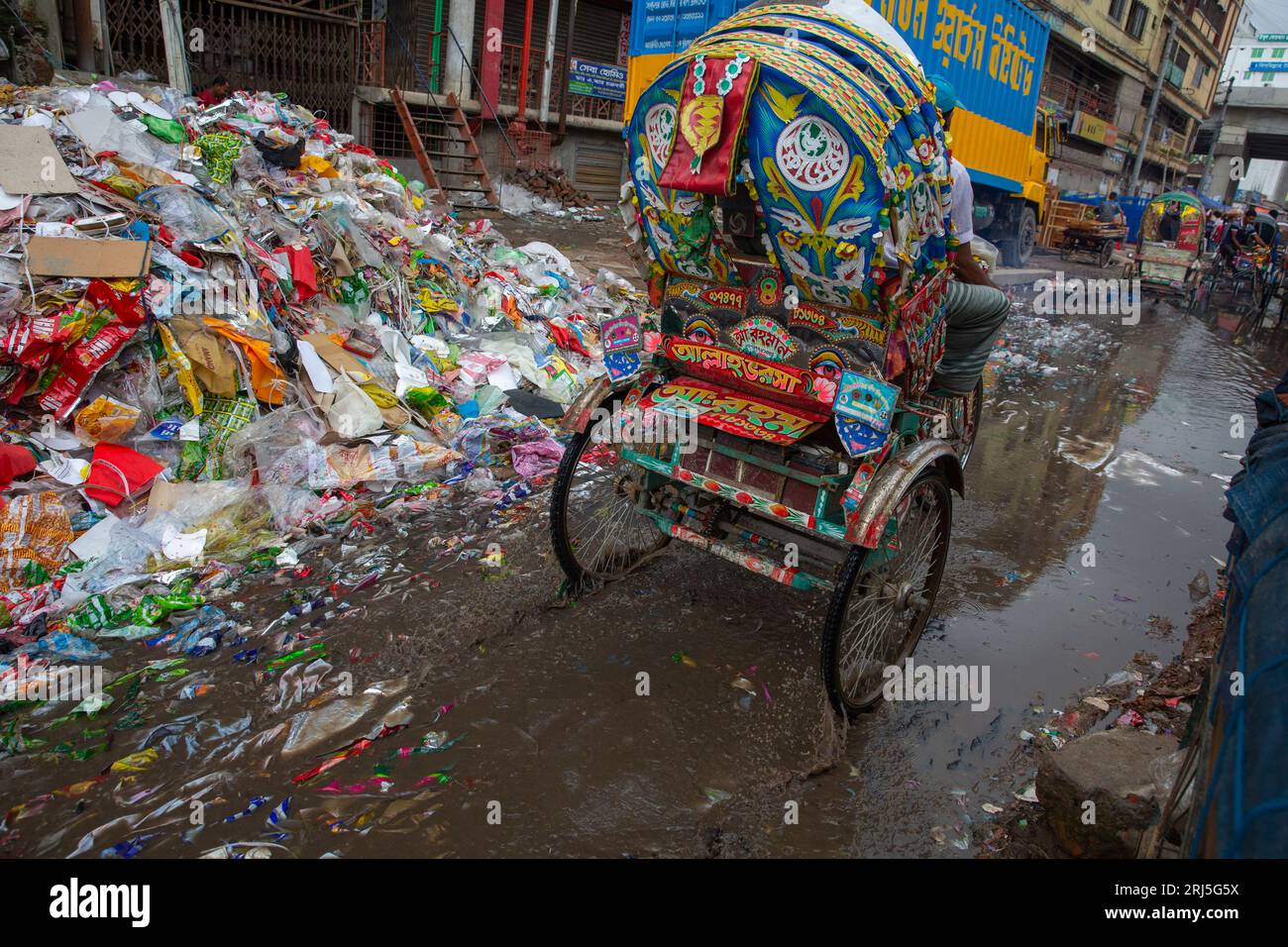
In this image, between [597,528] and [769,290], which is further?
[597,528]

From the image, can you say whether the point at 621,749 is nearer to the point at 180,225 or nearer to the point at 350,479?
the point at 350,479

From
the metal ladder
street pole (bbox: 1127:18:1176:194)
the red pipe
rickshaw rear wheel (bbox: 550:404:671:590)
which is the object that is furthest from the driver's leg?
street pole (bbox: 1127:18:1176:194)

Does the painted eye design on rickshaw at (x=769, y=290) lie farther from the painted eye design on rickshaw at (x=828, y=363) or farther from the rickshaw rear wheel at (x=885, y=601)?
the rickshaw rear wheel at (x=885, y=601)

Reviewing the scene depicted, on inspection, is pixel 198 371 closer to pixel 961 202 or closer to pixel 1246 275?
pixel 961 202

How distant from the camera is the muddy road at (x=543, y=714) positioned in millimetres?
2533

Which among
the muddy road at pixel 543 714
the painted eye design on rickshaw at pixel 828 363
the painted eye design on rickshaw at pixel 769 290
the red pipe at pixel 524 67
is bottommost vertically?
the muddy road at pixel 543 714

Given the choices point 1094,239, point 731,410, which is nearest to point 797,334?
point 731,410

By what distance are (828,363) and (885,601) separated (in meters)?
1.02

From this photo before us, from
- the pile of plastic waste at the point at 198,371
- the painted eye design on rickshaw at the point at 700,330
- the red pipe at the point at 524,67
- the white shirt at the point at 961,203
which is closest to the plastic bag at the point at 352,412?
the pile of plastic waste at the point at 198,371

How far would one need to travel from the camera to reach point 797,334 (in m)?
3.18

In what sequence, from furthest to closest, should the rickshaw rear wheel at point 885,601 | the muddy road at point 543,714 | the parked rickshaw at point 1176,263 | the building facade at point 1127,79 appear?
the building facade at point 1127,79
the parked rickshaw at point 1176,263
the rickshaw rear wheel at point 885,601
the muddy road at point 543,714

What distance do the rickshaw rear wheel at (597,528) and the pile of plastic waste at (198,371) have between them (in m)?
1.10

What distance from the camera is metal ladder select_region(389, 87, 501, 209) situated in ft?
39.7
